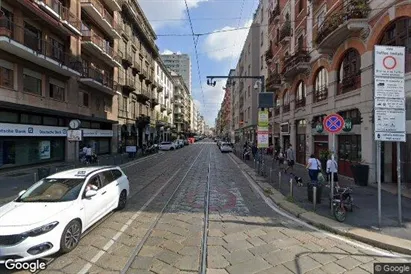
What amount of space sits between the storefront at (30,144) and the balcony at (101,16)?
10952mm

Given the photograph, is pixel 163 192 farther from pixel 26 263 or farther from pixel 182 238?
pixel 26 263

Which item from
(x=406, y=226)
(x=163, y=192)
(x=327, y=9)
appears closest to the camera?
(x=406, y=226)

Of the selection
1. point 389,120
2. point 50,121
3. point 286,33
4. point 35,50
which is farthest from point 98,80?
point 389,120

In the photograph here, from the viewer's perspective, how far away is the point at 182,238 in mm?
6484

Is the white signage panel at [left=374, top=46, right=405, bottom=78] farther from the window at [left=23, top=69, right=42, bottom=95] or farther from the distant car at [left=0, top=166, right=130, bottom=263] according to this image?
the window at [left=23, top=69, right=42, bottom=95]

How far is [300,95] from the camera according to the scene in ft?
79.7

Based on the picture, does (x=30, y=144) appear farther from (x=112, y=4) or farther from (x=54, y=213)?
(x=112, y=4)

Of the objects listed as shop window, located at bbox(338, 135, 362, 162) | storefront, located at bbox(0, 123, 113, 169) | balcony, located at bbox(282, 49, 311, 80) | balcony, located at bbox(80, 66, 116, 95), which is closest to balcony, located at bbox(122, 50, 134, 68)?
balcony, located at bbox(80, 66, 116, 95)

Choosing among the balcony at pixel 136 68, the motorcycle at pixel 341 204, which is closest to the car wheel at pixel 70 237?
the motorcycle at pixel 341 204

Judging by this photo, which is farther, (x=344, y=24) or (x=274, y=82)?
(x=274, y=82)

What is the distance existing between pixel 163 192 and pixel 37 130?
491 inches

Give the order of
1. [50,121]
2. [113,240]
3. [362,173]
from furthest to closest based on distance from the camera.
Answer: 1. [50,121]
2. [362,173]
3. [113,240]

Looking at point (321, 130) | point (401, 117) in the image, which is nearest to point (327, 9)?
point (321, 130)

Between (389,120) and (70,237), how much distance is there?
781 centimetres
